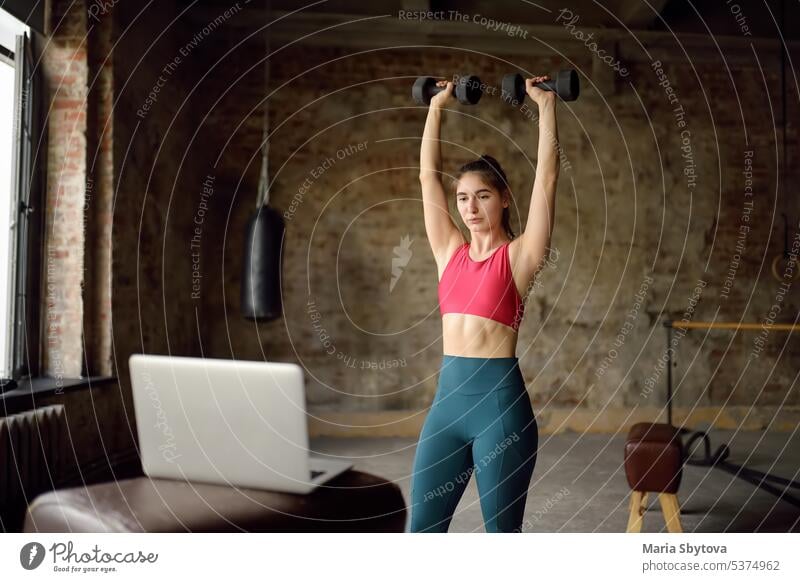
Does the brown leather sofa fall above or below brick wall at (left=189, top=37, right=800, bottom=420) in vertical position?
below

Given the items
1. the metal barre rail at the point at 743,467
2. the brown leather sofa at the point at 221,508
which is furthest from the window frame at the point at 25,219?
the metal barre rail at the point at 743,467

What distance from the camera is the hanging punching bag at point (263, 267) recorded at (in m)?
3.82

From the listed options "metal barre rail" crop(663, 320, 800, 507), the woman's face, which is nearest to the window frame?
the woman's face

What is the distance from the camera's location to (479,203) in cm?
163

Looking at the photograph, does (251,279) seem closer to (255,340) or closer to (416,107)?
(255,340)

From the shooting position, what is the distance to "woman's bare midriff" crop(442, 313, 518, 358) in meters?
1.56

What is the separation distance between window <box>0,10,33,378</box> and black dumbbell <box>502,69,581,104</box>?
216cm

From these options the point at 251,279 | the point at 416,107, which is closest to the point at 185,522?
the point at 251,279

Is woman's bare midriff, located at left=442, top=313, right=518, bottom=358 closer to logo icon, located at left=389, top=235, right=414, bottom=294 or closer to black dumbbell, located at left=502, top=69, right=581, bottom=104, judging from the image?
black dumbbell, located at left=502, top=69, right=581, bottom=104

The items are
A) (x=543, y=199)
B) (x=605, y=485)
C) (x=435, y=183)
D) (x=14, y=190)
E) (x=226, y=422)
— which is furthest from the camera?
(x=605, y=485)

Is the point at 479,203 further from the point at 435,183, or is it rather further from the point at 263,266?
the point at 263,266

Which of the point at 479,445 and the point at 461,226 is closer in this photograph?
the point at 479,445
